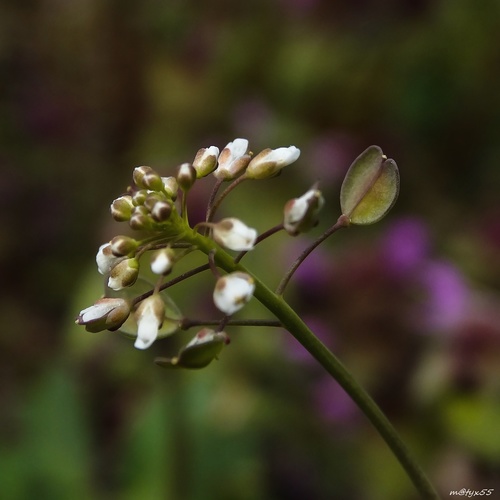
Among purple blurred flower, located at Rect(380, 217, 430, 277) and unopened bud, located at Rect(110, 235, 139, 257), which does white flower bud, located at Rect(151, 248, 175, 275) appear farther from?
purple blurred flower, located at Rect(380, 217, 430, 277)

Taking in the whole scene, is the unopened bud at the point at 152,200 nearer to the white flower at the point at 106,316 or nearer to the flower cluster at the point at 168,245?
the flower cluster at the point at 168,245


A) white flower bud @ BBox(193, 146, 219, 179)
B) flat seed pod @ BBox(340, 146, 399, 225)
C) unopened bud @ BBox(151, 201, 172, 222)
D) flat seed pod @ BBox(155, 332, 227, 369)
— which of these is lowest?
flat seed pod @ BBox(155, 332, 227, 369)

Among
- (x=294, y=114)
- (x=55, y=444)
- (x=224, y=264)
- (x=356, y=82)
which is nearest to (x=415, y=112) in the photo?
(x=356, y=82)

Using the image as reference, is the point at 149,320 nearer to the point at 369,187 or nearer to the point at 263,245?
the point at 369,187

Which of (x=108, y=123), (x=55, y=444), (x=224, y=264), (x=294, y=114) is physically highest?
Answer: (x=224, y=264)

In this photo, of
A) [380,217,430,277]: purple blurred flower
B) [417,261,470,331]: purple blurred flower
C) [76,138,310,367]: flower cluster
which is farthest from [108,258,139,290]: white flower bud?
[380,217,430,277]: purple blurred flower

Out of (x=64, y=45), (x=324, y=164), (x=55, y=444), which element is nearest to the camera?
(x=55, y=444)

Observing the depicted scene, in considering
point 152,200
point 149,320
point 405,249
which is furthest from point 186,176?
point 405,249

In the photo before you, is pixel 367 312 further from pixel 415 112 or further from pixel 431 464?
pixel 415 112
